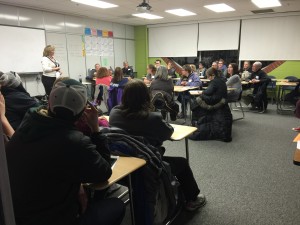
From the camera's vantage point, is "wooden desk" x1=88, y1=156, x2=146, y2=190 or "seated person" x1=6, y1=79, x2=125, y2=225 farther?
"wooden desk" x1=88, y1=156, x2=146, y2=190

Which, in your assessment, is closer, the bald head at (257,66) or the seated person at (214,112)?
the seated person at (214,112)

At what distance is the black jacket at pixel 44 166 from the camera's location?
111 centimetres

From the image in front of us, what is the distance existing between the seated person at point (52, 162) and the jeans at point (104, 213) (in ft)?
0.35

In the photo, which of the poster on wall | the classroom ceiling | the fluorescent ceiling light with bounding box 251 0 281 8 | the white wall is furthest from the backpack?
the poster on wall

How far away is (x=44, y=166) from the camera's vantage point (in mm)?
1109

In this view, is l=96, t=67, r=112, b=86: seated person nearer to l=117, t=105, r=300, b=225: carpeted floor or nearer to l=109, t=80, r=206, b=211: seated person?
l=117, t=105, r=300, b=225: carpeted floor

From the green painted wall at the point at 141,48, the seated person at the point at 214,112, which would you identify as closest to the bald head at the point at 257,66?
the seated person at the point at 214,112

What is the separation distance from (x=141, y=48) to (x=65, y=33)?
355cm

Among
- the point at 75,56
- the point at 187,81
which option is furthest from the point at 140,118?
the point at 75,56

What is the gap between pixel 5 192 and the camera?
2.41 feet

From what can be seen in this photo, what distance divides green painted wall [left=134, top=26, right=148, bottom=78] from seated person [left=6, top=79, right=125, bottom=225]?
30.2 ft

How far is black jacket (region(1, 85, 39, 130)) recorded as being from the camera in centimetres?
224

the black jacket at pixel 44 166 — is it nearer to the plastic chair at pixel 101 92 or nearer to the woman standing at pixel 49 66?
the plastic chair at pixel 101 92

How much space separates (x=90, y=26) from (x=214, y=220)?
24.9 ft
